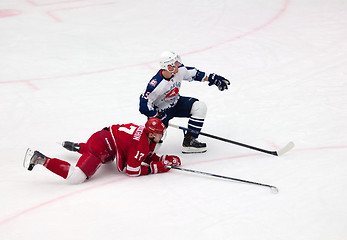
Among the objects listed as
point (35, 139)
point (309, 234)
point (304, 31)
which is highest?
point (304, 31)

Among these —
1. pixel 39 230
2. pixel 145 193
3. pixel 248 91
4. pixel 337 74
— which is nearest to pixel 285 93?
pixel 248 91

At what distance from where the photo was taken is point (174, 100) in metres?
5.11

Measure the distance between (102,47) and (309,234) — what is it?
4743 mm

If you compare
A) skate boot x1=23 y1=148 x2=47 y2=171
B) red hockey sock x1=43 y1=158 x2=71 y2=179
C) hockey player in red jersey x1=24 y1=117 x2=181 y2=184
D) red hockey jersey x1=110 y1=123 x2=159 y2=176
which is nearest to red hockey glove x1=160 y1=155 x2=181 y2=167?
hockey player in red jersey x1=24 y1=117 x2=181 y2=184

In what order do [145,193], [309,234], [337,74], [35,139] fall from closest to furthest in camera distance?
1. [309,234]
2. [145,193]
3. [35,139]
4. [337,74]

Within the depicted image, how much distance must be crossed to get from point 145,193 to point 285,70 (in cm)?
330

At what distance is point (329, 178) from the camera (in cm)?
464

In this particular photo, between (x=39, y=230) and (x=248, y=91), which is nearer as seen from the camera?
(x=39, y=230)

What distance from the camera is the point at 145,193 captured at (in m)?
4.46

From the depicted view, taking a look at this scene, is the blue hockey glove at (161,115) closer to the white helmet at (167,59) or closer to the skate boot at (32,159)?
the white helmet at (167,59)

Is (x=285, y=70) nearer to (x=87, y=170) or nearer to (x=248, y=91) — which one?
(x=248, y=91)

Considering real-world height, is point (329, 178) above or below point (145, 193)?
above

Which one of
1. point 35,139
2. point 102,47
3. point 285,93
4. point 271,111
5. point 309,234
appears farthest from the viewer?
point 102,47

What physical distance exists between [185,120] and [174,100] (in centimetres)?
93
